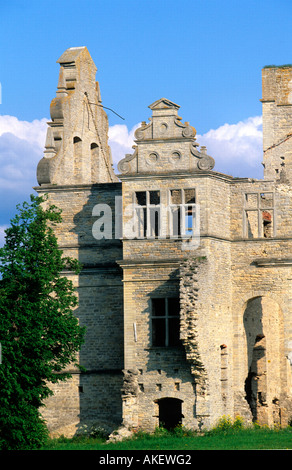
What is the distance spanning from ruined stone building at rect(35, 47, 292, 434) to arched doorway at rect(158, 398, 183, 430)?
0.06m

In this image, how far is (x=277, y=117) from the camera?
57.4m

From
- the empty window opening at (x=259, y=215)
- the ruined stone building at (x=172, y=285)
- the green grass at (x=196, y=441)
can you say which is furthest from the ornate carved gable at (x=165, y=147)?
the green grass at (x=196, y=441)

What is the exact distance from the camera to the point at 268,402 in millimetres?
44750

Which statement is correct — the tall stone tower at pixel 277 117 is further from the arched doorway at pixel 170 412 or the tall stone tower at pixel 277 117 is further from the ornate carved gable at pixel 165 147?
the arched doorway at pixel 170 412

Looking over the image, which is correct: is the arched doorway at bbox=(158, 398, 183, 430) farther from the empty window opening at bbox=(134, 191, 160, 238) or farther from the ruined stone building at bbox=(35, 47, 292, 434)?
the empty window opening at bbox=(134, 191, 160, 238)

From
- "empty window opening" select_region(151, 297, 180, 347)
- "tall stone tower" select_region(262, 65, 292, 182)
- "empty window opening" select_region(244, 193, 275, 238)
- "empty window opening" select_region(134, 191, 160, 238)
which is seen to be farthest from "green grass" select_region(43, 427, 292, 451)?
"tall stone tower" select_region(262, 65, 292, 182)

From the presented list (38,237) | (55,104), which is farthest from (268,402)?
(55,104)

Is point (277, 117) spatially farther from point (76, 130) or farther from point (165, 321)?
point (165, 321)

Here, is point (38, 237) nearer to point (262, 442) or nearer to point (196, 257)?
point (196, 257)

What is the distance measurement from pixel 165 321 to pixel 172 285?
52.7 inches

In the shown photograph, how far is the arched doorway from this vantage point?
42969mm

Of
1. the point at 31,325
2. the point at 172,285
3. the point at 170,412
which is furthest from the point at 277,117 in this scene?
the point at 31,325
